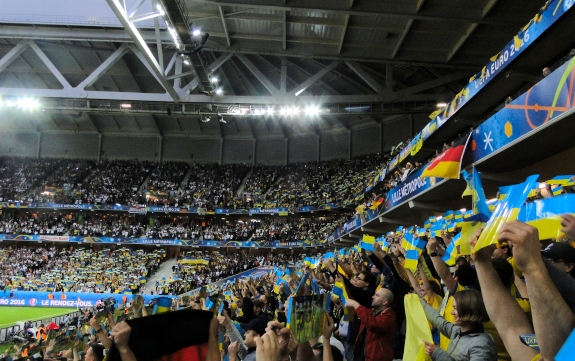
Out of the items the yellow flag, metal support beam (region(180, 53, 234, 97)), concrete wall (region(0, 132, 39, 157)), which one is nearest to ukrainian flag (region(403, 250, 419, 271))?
the yellow flag

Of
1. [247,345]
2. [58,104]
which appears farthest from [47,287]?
[247,345]

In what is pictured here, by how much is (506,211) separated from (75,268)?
35.2 metres

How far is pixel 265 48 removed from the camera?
878 inches

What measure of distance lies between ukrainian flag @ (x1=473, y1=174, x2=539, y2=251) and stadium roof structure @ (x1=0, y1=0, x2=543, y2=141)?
15.2 m

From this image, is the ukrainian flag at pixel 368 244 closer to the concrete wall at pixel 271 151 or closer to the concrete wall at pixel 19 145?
the concrete wall at pixel 271 151

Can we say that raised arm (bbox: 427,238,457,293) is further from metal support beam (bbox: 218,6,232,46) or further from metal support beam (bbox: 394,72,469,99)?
metal support beam (bbox: 394,72,469,99)

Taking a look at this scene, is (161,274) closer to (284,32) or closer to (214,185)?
(214,185)

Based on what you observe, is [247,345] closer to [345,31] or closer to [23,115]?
[345,31]

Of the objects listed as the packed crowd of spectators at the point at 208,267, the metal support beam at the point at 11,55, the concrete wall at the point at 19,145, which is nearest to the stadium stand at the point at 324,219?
the packed crowd of spectators at the point at 208,267

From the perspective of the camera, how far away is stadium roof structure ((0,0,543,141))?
1617cm

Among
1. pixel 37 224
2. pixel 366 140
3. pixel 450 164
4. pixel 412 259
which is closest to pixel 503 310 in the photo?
pixel 412 259

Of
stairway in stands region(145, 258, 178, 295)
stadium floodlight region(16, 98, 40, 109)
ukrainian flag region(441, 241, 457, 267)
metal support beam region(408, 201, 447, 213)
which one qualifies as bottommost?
stairway in stands region(145, 258, 178, 295)

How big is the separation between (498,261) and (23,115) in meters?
46.8

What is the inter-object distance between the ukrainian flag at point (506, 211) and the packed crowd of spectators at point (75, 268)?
29.0 meters
